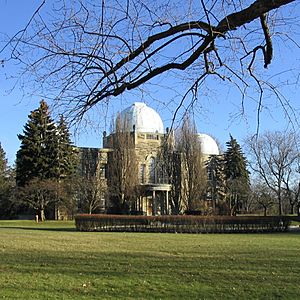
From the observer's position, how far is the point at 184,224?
35969 millimetres

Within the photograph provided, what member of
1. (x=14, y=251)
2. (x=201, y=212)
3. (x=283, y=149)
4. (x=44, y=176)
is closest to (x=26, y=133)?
(x=44, y=176)

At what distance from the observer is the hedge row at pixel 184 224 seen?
118 ft

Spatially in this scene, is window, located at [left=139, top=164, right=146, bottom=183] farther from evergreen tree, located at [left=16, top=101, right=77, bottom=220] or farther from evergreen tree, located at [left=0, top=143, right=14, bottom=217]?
evergreen tree, located at [left=0, top=143, right=14, bottom=217]

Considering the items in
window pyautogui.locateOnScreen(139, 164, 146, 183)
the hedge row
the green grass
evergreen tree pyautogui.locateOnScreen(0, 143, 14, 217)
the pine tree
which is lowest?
the green grass

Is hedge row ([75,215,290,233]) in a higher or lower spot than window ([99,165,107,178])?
lower

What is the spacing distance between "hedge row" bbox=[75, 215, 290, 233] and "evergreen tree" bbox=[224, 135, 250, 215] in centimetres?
3166

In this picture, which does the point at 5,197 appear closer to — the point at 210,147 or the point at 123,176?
the point at 123,176

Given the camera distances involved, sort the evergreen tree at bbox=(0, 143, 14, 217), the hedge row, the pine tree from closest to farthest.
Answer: the hedge row
the evergreen tree at bbox=(0, 143, 14, 217)
the pine tree

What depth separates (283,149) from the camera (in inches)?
2421

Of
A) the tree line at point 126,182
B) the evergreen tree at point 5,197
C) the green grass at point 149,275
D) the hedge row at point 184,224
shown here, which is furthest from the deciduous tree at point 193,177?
the green grass at point 149,275

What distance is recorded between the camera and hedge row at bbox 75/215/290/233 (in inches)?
1416

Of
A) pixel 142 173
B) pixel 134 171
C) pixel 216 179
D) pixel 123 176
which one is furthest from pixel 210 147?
pixel 123 176

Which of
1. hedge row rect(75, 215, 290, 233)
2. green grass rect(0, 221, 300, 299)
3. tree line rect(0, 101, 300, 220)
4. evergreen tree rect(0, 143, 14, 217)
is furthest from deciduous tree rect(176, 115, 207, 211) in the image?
green grass rect(0, 221, 300, 299)

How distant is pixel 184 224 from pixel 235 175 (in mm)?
37776
